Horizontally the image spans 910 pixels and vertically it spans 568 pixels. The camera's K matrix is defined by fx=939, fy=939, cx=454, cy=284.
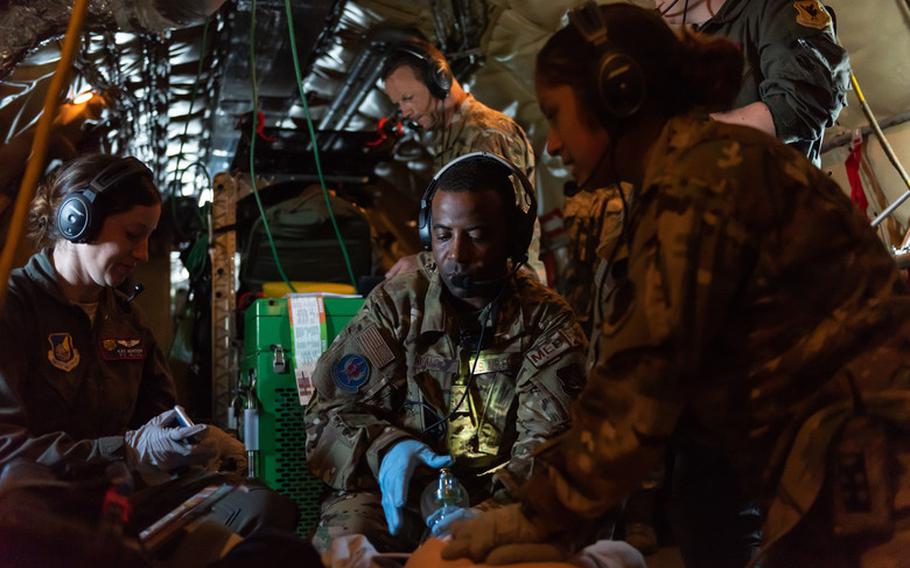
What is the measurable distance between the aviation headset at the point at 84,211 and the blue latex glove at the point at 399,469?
0.89 m

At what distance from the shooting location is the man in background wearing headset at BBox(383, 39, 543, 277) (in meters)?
3.49

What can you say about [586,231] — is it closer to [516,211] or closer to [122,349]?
[516,211]

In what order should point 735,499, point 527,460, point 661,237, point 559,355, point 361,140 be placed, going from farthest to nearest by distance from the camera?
point 361,140 < point 559,355 < point 527,460 < point 735,499 < point 661,237

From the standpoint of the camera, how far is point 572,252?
16.4ft

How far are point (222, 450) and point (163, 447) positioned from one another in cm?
16

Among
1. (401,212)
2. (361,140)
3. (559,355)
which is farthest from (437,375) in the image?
(401,212)

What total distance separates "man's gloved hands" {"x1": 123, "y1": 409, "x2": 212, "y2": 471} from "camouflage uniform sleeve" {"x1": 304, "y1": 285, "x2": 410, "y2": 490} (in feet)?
0.98

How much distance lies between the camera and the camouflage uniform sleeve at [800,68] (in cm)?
230

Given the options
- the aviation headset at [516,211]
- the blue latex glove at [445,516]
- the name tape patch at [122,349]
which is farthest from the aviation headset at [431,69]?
the blue latex glove at [445,516]

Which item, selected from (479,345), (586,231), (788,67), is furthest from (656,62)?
(586,231)

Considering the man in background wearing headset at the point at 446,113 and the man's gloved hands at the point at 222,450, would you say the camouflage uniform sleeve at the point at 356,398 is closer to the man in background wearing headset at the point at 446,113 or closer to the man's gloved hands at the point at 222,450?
the man's gloved hands at the point at 222,450

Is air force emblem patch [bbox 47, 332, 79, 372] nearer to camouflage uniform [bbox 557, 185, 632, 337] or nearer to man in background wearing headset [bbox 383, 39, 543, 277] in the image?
man in background wearing headset [bbox 383, 39, 543, 277]

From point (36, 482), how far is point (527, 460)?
3.47ft

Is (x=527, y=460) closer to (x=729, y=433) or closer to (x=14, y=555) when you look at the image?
(x=729, y=433)
